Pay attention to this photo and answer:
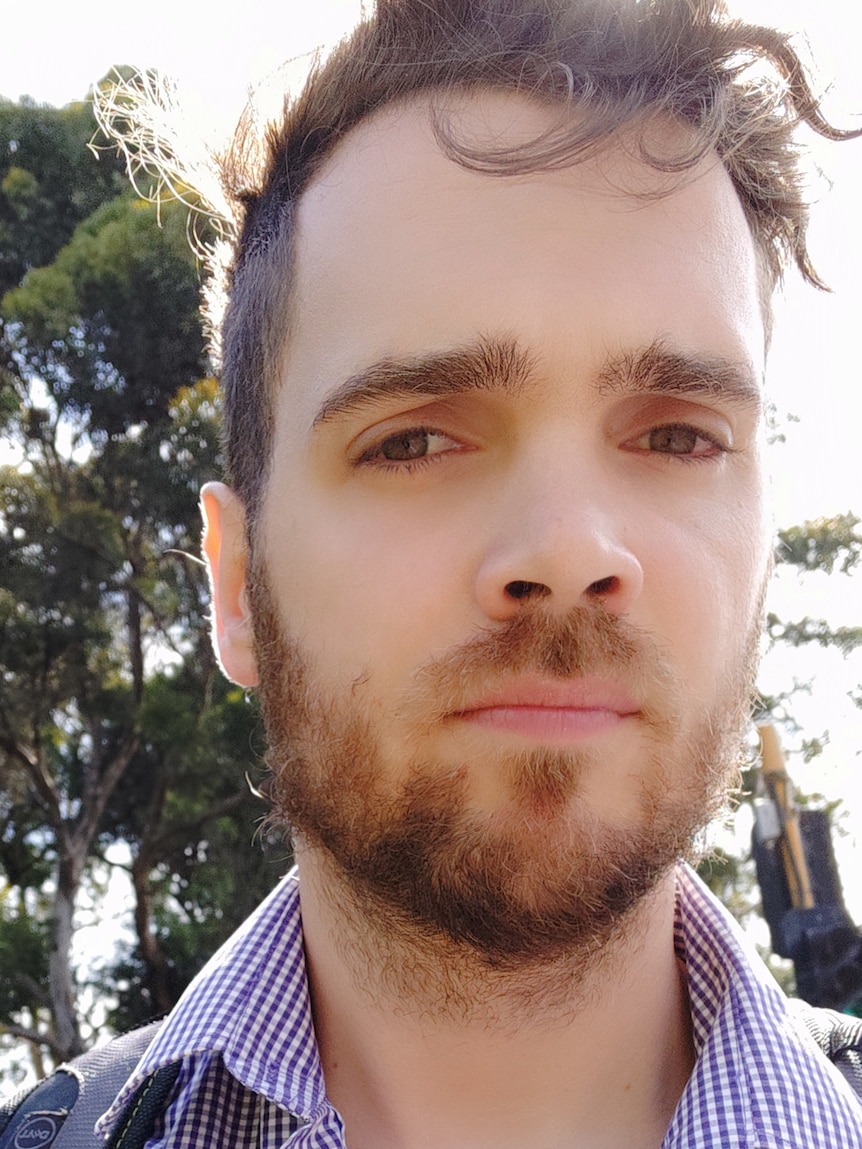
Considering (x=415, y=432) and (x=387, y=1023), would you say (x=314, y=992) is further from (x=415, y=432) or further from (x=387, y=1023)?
(x=415, y=432)

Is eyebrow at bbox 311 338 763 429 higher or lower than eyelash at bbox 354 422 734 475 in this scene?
higher

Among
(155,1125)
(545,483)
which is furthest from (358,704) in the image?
(155,1125)

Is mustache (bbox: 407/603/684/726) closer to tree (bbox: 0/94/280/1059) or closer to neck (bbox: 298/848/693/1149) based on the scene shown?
neck (bbox: 298/848/693/1149)

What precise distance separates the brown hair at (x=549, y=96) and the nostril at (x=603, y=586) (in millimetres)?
594

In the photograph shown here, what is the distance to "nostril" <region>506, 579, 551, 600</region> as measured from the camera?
1.19 m

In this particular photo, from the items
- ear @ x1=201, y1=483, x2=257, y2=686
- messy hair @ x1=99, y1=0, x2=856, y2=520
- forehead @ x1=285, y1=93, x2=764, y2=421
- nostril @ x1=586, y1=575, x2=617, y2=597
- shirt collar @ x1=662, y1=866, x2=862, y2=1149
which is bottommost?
shirt collar @ x1=662, y1=866, x2=862, y2=1149

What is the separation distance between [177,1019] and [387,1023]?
29cm

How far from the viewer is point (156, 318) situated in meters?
8.14

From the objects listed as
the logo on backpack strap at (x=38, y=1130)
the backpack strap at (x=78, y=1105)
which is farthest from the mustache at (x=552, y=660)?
the logo on backpack strap at (x=38, y=1130)

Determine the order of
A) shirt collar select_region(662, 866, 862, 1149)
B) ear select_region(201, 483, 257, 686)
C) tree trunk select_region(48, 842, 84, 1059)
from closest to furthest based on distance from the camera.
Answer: shirt collar select_region(662, 866, 862, 1149) → ear select_region(201, 483, 257, 686) → tree trunk select_region(48, 842, 84, 1059)

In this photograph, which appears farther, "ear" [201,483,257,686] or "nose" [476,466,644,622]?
"ear" [201,483,257,686]

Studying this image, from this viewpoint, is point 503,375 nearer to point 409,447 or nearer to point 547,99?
point 409,447

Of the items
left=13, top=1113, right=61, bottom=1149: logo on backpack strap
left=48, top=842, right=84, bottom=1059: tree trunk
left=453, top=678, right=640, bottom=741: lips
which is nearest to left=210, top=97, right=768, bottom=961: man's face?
left=453, top=678, right=640, bottom=741: lips

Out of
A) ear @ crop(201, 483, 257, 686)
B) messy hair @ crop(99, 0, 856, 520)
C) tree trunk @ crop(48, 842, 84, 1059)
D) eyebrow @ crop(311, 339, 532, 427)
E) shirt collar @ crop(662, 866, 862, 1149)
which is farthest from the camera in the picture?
tree trunk @ crop(48, 842, 84, 1059)
